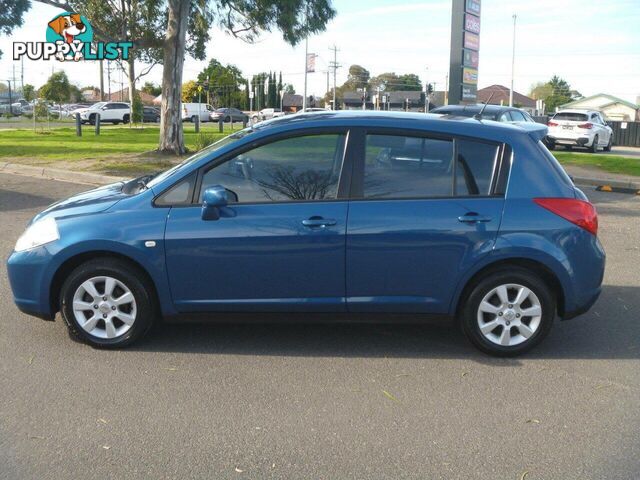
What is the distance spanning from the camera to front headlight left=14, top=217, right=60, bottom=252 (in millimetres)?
5035

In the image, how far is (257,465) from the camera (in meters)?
3.54

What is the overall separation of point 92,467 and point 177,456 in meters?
0.40

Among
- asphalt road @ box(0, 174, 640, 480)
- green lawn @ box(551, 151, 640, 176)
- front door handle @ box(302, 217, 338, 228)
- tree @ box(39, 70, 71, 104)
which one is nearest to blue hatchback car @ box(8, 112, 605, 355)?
front door handle @ box(302, 217, 338, 228)

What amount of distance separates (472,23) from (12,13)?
632 inches

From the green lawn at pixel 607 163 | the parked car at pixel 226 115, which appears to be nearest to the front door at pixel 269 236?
the green lawn at pixel 607 163

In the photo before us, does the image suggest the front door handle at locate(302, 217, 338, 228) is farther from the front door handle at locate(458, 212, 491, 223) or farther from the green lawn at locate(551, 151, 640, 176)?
the green lawn at locate(551, 151, 640, 176)

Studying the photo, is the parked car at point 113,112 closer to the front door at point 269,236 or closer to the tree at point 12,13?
the tree at point 12,13

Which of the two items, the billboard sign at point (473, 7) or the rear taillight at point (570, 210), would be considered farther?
the billboard sign at point (473, 7)

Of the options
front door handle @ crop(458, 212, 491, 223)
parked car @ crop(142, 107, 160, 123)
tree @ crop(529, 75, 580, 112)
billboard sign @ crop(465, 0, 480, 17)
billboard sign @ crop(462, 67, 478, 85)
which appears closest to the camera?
front door handle @ crop(458, 212, 491, 223)

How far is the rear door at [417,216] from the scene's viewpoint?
16.2 ft

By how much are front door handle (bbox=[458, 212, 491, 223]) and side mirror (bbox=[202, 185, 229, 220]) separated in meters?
1.61

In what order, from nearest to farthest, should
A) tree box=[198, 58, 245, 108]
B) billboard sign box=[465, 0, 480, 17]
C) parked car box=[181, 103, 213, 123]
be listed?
1. billboard sign box=[465, 0, 480, 17]
2. parked car box=[181, 103, 213, 123]
3. tree box=[198, 58, 245, 108]

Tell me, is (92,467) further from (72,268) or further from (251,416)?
(72,268)

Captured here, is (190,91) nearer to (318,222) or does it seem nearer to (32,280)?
(32,280)
